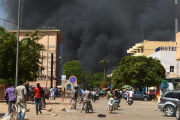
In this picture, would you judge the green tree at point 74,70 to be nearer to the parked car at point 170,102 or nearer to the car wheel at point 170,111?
the parked car at point 170,102

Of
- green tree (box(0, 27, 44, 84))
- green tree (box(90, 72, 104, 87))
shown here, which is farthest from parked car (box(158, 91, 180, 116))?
green tree (box(90, 72, 104, 87))

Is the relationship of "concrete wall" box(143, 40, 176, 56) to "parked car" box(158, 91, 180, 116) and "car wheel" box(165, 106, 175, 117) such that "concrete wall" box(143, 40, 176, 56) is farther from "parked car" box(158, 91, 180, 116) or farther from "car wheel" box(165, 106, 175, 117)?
"car wheel" box(165, 106, 175, 117)

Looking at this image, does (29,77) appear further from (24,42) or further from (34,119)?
(34,119)

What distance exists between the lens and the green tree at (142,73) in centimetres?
6412

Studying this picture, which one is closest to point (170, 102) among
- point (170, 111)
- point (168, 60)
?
point (170, 111)

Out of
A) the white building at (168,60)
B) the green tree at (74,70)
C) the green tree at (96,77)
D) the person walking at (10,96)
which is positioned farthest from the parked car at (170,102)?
the green tree at (96,77)

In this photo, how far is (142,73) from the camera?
6475 centimetres

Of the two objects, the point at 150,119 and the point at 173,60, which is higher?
the point at 173,60

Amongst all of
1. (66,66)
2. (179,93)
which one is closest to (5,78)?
(179,93)

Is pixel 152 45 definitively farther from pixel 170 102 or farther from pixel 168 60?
pixel 170 102

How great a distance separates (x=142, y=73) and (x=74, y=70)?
54.8 metres

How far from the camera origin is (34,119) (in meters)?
17.1

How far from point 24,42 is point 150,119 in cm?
2091

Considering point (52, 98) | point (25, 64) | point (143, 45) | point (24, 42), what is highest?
point (143, 45)
